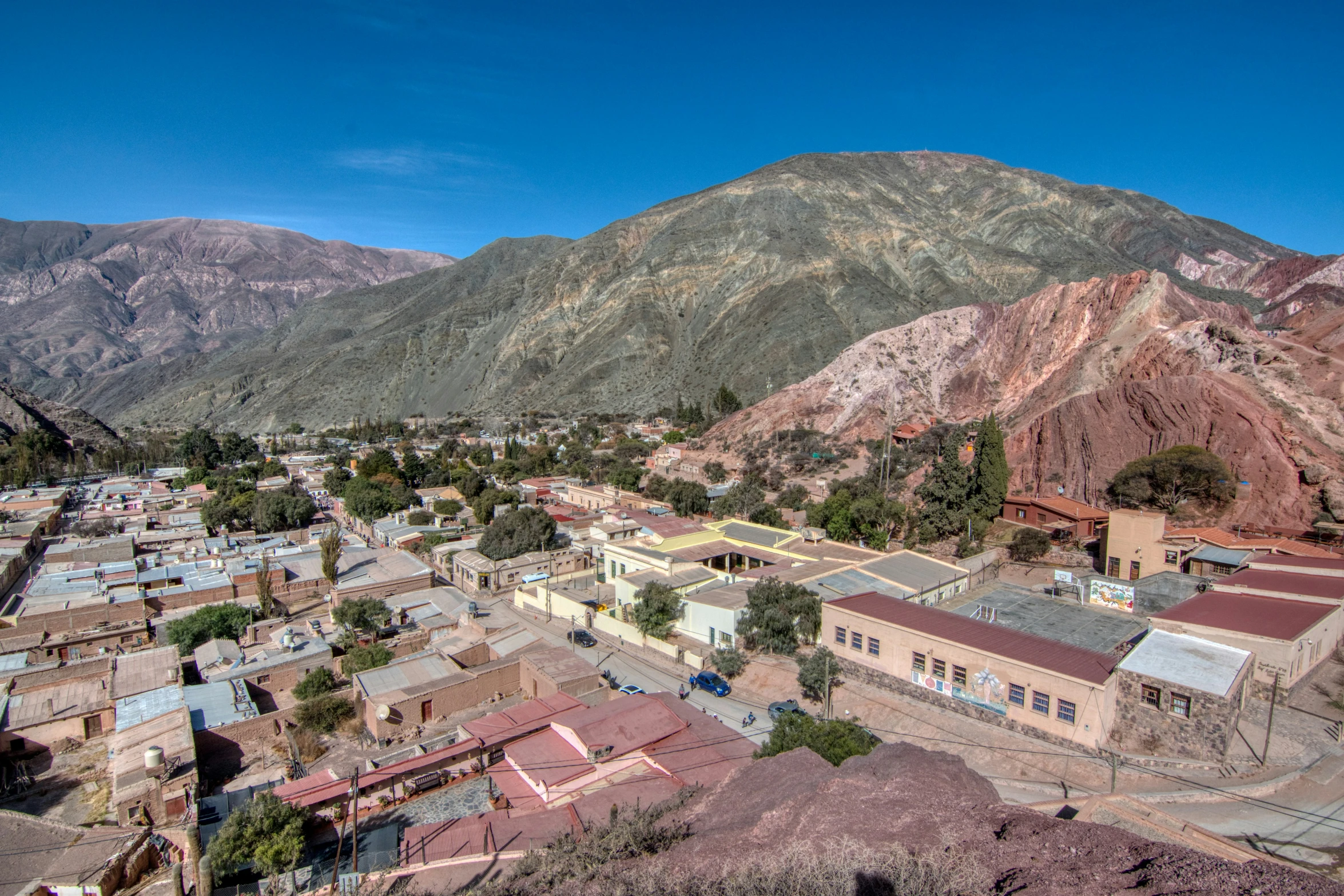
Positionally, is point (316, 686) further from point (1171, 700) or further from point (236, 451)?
point (236, 451)

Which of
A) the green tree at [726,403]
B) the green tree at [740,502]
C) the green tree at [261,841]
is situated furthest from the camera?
the green tree at [726,403]

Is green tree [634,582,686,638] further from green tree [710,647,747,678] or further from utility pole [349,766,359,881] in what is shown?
utility pole [349,766,359,881]

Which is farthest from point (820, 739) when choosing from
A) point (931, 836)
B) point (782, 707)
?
point (931, 836)

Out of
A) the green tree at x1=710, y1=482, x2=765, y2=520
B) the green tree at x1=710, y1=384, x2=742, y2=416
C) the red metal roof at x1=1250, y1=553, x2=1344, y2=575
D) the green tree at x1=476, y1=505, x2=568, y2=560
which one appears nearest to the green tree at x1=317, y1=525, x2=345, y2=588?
the green tree at x1=476, y1=505, x2=568, y2=560

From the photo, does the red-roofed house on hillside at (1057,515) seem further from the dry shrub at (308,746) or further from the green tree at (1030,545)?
the dry shrub at (308,746)

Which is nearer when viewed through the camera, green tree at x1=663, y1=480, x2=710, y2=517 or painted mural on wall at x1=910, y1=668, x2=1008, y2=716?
painted mural on wall at x1=910, y1=668, x2=1008, y2=716

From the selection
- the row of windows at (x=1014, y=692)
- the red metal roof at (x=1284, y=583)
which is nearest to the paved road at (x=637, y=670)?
the row of windows at (x=1014, y=692)
